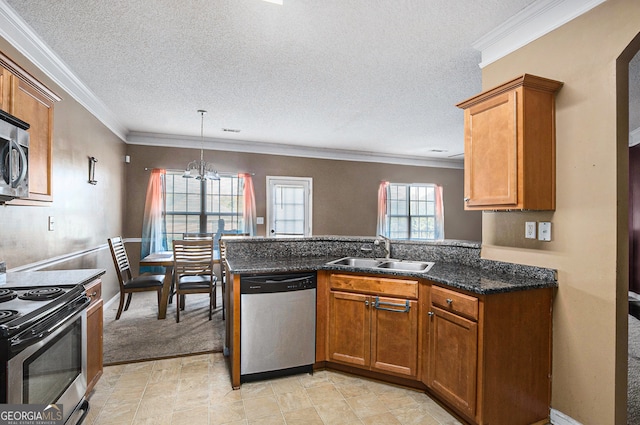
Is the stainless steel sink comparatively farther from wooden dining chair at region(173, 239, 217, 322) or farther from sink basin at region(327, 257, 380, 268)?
wooden dining chair at region(173, 239, 217, 322)

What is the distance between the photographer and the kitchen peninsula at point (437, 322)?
73.7 inches

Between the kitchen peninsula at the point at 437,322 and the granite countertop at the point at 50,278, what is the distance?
926 mm

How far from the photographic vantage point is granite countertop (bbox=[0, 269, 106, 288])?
77.8 inches

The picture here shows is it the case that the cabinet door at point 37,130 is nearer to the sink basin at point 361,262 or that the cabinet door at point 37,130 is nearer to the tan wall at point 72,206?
the tan wall at point 72,206

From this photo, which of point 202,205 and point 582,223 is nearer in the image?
point 582,223

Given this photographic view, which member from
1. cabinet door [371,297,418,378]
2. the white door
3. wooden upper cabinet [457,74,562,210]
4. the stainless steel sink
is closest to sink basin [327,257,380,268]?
the stainless steel sink

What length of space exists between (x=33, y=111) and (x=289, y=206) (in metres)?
4.70

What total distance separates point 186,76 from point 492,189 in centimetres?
295

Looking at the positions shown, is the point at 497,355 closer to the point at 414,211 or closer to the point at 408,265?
the point at 408,265

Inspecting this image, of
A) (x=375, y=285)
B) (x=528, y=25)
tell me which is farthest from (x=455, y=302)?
(x=528, y=25)

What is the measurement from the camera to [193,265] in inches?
154

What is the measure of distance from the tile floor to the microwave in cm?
144

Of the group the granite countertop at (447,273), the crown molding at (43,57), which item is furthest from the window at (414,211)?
the crown molding at (43,57)

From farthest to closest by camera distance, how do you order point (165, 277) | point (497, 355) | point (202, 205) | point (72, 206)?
point (202, 205)
point (165, 277)
point (72, 206)
point (497, 355)
